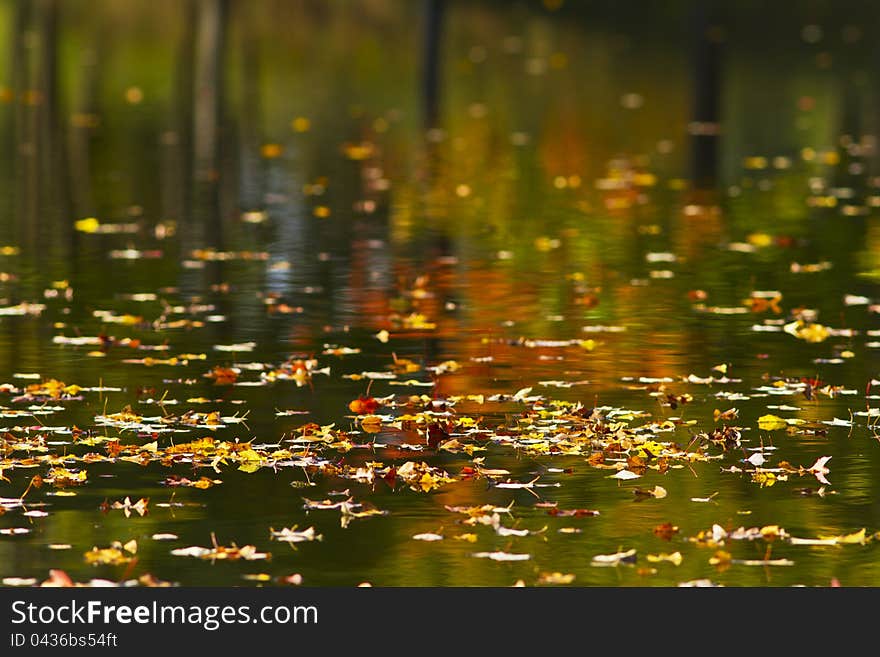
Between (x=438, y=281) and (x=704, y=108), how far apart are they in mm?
15267

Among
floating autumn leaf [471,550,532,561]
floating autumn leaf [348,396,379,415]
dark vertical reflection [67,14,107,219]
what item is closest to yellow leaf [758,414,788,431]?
floating autumn leaf [348,396,379,415]

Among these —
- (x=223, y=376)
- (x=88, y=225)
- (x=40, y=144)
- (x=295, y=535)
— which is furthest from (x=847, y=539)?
(x=40, y=144)

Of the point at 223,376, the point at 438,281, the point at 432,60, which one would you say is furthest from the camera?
the point at 432,60

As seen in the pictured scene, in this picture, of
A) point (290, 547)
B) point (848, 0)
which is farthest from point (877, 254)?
point (848, 0)

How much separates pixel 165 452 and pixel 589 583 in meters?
2.74

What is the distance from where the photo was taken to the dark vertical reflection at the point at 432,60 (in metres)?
31.2

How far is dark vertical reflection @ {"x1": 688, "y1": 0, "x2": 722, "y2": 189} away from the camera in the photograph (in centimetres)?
2423

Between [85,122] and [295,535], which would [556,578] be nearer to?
[295,535]

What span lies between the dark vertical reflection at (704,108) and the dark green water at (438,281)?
22 centimetres

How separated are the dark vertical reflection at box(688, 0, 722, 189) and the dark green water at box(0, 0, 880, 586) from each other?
0.73 ft

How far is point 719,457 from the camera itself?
32.2 ft

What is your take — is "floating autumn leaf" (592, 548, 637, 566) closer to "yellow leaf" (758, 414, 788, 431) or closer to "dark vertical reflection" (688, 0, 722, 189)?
"yellow leaf" (758, 414, 788, 431)

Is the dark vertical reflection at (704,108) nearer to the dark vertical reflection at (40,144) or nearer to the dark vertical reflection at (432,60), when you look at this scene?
the dark vertical reflection at (432,60)

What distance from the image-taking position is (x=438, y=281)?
51.2 feet
